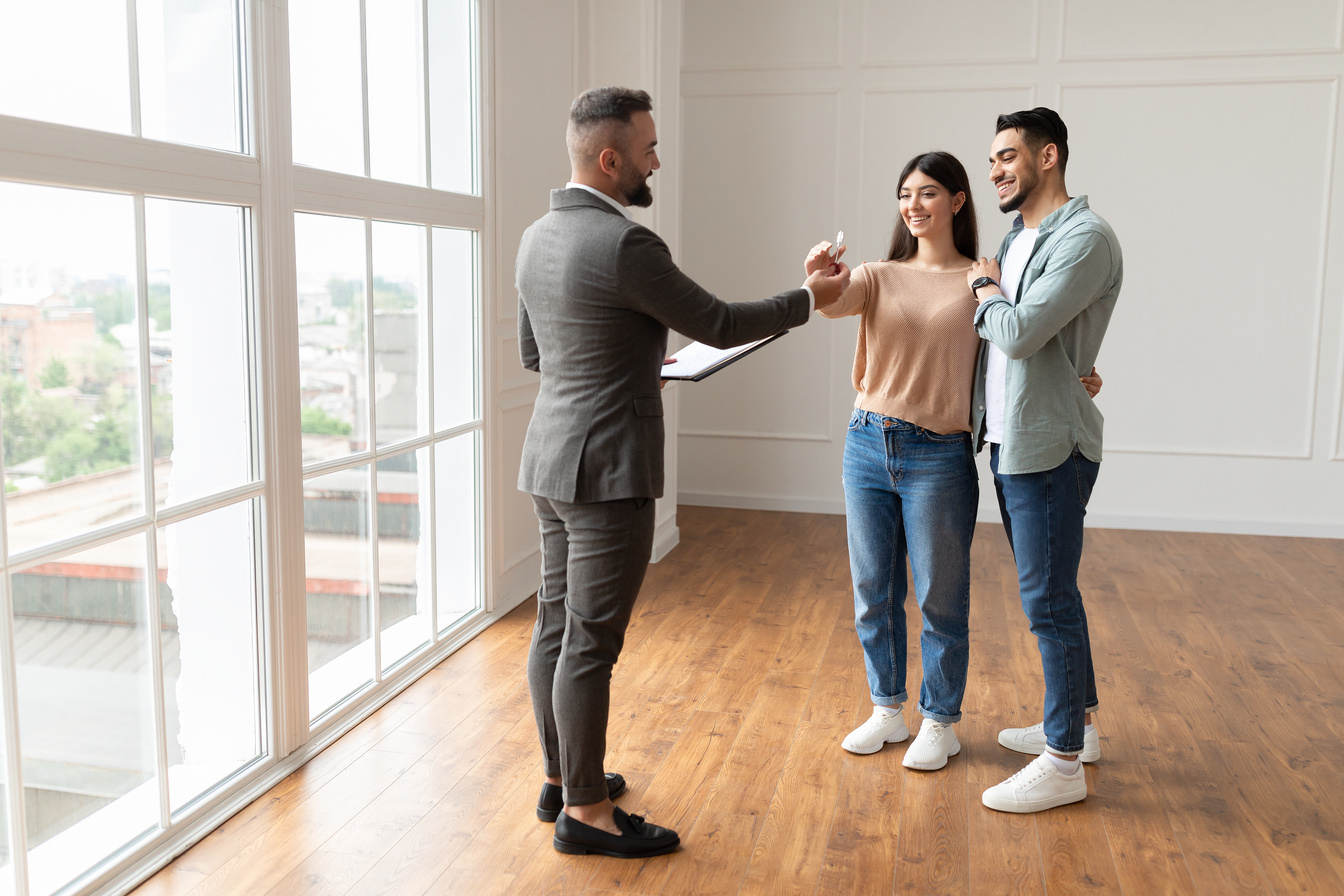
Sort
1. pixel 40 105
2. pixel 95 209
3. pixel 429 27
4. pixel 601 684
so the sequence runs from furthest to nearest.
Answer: pixel 429 27 < pixel 601 684 < pixel 95 209 < pixel 40 105

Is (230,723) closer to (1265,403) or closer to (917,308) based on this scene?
(917,308)

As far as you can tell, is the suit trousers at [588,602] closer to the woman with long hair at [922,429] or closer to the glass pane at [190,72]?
the woman with long hair at [922,429]

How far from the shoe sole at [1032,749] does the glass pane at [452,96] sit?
7.48 feet

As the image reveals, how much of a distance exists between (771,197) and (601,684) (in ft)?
13.0

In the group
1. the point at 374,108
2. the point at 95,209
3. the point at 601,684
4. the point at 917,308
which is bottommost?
the point at 601,684

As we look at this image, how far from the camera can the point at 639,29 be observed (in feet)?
13.8

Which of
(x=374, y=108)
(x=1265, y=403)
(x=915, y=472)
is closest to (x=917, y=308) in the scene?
(x=915, y=472)

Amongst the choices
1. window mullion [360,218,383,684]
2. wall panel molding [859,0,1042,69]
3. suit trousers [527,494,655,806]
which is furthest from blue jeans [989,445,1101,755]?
wall panel molding [859,0,1042,69]

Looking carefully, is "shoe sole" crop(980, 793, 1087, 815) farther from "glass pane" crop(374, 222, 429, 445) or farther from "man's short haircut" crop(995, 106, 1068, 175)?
"glass pane" crop(374, 222, 429, 445)

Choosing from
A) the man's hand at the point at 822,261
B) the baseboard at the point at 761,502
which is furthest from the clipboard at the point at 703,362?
the baseboard at the point at 761,502

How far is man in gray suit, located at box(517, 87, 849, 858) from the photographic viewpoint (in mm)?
1951

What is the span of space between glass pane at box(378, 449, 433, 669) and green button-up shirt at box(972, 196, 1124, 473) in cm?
166

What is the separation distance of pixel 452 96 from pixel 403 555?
143 cm

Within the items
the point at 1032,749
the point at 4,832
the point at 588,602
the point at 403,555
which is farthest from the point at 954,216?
the point at 4,832
